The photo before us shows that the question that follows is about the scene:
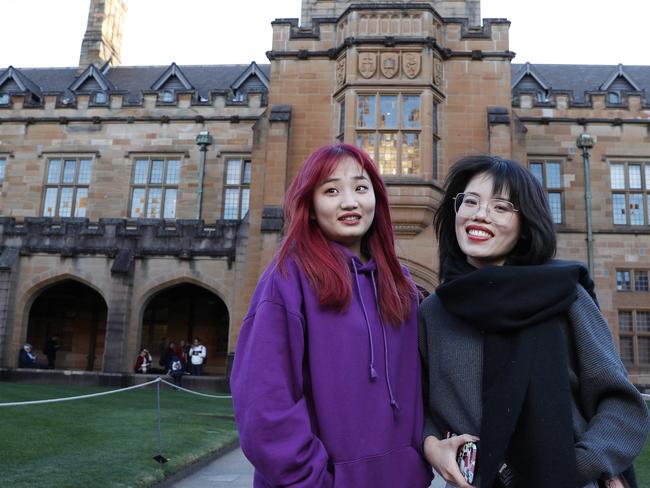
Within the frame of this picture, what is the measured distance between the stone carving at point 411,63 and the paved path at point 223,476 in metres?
9.49

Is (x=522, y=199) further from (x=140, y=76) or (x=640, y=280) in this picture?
(x=140, y=76)

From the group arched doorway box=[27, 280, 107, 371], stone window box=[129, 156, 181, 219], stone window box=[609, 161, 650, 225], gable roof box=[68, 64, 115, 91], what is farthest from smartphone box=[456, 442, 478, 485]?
gable roof box=[68, 64, 115, 91]

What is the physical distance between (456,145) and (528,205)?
11933 millimetres

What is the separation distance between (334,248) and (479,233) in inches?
19.9

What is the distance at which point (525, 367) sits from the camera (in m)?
1.77

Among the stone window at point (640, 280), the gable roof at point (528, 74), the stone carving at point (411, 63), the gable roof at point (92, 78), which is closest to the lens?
the stone carving at point (411, 63)

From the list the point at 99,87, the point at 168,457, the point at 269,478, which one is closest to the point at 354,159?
the point at 269,478

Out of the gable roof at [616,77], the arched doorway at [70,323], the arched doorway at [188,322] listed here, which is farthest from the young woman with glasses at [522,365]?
the gable roof at [616,77]

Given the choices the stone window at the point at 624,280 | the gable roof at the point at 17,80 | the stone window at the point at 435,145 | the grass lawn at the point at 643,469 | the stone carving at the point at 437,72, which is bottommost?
the grass lawn at the point at 643,469

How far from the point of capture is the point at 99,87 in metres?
22.9

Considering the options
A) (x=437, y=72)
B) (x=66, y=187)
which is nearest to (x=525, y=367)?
(x=437, y=72)

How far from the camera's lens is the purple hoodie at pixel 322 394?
1664mm

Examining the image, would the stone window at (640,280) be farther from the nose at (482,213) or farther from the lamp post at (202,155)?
the nose at (482,213)

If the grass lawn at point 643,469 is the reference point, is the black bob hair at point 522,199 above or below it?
above
